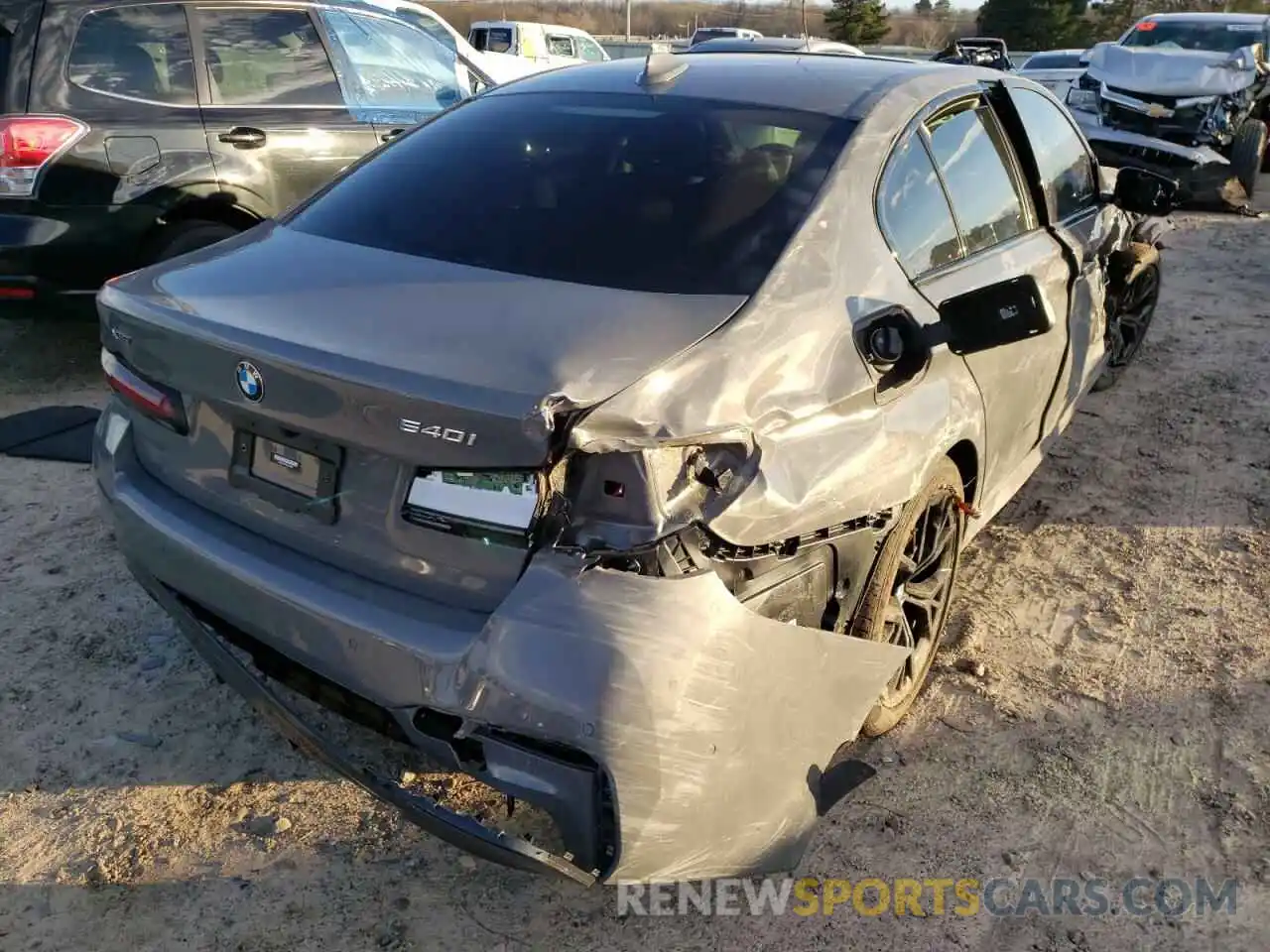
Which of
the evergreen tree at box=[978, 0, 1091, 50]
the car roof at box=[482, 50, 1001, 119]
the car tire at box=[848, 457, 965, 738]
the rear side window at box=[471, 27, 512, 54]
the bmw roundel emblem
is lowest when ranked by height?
the evergreen tree at box=[978, 0, 1091, 50]

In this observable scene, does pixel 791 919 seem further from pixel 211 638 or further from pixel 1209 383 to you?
pixel 1209 383

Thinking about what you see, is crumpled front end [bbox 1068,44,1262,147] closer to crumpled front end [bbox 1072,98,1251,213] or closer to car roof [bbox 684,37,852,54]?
crumpled front end [bbox 1072,98,1251,213]

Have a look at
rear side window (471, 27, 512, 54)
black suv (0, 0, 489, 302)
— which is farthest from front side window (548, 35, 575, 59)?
black suv (0, 0, 489, 302)

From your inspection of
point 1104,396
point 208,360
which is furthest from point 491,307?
point 1104,396

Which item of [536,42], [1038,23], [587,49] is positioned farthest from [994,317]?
[1038,23]

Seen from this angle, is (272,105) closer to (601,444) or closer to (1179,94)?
(601,444)

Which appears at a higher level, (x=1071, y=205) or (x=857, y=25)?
(x=1071, y=205)

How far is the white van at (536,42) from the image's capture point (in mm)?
20172

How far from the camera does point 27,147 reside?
14.8 ft

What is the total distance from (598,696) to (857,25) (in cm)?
3695

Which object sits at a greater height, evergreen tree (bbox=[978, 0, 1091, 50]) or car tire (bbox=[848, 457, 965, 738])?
car tire (bbox=[848, 457, 965, 738])

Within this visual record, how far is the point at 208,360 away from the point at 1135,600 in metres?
3.03

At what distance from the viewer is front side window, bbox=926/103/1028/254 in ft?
9.61

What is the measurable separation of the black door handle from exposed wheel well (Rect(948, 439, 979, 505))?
4032 millimetres
